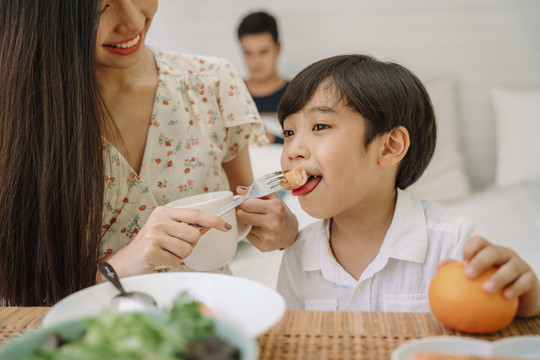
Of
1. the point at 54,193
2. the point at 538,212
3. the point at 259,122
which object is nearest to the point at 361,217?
the point at 259,122

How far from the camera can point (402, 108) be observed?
47.5 inches

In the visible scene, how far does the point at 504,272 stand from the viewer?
0.73m

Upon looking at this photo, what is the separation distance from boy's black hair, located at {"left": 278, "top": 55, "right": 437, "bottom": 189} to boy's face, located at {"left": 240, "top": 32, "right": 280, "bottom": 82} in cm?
202

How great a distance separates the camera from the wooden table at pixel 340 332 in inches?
27.0

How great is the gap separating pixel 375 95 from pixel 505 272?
0.56 m

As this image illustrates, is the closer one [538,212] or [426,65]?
[538,212]

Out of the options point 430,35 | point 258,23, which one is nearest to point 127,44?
point 258,23

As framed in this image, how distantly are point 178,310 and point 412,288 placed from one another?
0.74 meters

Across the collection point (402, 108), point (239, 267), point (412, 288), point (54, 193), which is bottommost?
point (239, 267)

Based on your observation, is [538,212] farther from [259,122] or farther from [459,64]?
[259,122]

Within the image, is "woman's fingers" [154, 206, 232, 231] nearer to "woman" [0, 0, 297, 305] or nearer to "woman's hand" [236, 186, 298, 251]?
"woman" [0, 0, 297, 305]

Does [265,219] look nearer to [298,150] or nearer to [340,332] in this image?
[298,150]

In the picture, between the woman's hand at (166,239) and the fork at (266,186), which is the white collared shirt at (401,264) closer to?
the fork at (266,186)

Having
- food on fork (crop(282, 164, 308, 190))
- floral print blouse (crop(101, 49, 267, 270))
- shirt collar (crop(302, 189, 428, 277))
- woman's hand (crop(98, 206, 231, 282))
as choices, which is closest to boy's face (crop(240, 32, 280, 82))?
floral print blouse (crop(101, 49, 267, 270))
